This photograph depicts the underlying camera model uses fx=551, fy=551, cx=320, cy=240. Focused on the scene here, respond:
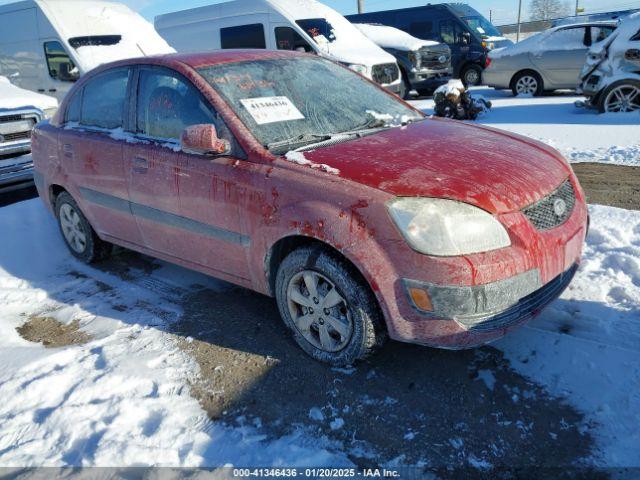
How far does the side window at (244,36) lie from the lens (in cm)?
1155

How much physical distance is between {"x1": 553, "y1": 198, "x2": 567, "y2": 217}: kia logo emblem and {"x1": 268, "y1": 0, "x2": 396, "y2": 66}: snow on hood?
8.79m

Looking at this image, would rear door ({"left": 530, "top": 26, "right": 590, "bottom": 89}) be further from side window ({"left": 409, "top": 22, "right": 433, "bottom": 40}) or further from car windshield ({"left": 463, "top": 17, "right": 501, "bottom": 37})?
side window ({"left": 409, "top": 22, "right": 433, "bottom": 40})

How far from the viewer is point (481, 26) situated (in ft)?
53.8

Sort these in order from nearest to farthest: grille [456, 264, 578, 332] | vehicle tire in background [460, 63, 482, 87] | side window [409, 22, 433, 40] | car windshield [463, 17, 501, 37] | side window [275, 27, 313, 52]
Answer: grille [456, 264, 578, 332] → side window [275, 27, 313, 52] → vehicle tire in background [460, 63, 482, 87] → car windshield [463, 17, 501, 37] → side window [409, 22, 433, 40]

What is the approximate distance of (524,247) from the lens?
2.62 metres

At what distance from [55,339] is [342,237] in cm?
215

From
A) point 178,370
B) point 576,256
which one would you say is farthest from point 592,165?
point 178,370

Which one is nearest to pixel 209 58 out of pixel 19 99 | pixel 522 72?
pixel 19 99

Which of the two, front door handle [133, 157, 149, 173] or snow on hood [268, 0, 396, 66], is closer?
front door handle [133, 157, 149, 173]

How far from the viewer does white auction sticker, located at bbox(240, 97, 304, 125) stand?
330cm

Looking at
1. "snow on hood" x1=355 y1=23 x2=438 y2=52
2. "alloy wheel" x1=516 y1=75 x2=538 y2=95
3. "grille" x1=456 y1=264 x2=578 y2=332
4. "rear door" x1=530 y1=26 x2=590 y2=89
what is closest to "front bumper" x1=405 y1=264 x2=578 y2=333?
"grille" x1=456 y1=264 x2=578 y2=332

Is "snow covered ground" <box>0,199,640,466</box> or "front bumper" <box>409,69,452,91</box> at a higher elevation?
"front bumper" <box>409,69,452,91</box>

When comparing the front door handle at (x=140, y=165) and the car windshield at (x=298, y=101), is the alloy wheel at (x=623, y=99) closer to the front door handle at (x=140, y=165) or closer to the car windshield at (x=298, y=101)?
the car windshield at (x=298, y=101)

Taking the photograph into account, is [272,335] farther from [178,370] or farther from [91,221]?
[91,221]
